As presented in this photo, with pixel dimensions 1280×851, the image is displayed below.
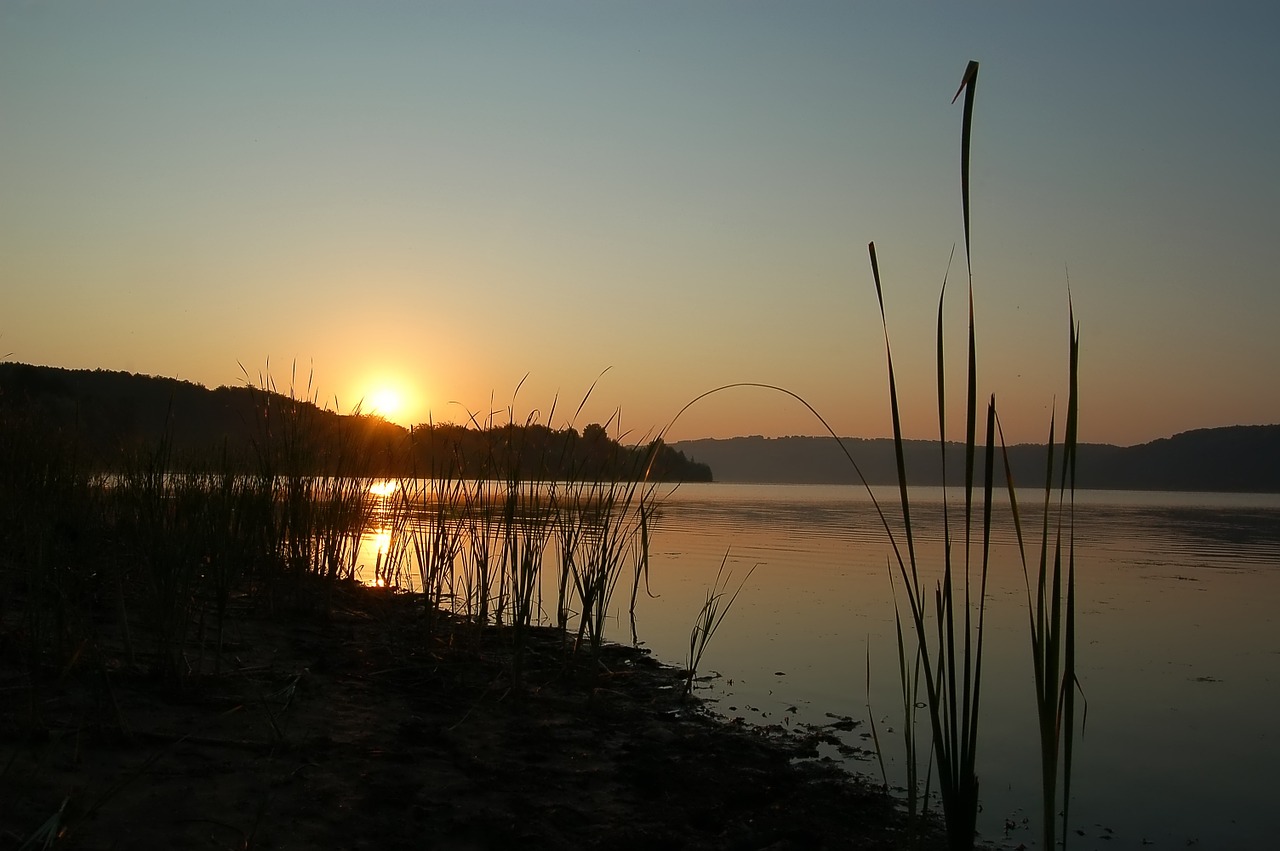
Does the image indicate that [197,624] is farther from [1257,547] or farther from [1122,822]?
[1257,547]

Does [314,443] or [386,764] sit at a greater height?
[314,443]

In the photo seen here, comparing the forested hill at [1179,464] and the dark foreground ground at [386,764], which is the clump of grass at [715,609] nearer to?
the dark foreground ground at [386,764]

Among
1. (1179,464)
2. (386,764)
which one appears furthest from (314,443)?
(1179,464)

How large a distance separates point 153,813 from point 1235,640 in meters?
9.56

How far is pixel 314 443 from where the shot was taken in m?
7.30

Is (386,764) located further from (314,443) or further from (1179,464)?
(1179,464)

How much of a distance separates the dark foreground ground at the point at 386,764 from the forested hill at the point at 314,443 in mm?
1350

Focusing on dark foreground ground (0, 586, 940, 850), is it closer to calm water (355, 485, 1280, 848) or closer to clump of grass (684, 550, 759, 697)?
calm water (355, 485, 1280, 848)

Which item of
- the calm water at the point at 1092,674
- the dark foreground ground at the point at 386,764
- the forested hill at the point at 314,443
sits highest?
the forested hill at the point at 314,443

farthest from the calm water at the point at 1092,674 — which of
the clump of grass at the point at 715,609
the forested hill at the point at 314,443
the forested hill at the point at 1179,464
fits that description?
the forested hill at the point at 1179,464

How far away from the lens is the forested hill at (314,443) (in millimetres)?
6012

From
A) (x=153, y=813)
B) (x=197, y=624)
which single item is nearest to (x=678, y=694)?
(x=197, y=624)

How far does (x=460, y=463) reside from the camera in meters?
6.40

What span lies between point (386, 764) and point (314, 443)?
14.1 feet
